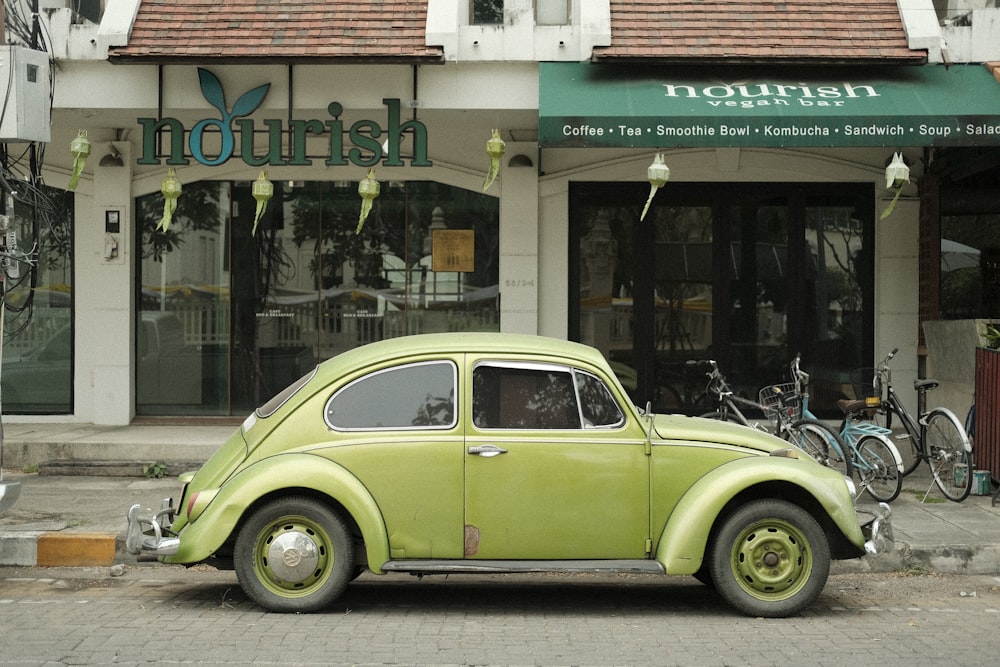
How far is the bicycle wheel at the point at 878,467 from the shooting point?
32.8 feet

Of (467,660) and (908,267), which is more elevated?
(908,267)

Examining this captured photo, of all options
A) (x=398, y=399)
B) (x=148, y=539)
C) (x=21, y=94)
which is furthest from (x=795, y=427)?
(x=21, y=94)

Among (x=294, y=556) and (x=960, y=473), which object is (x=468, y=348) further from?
(x=960, y=473)

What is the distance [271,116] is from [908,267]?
7.59 meters

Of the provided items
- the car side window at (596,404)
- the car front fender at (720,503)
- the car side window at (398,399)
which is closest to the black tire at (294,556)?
the car side window at (398,399)

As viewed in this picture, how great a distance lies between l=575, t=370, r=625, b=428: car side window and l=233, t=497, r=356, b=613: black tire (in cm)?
163

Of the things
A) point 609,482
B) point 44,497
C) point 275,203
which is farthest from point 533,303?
point 609,482

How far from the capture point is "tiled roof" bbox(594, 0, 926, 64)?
11.4m

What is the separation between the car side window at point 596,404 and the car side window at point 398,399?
79 centimetres

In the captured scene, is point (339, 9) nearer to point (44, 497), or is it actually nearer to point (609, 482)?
point (44, 497)

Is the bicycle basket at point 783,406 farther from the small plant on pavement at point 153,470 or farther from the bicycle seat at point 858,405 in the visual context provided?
the small plant on pavement at point 153,470

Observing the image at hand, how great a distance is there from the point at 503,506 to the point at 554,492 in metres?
0.32

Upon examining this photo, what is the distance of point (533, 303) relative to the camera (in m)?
13.3

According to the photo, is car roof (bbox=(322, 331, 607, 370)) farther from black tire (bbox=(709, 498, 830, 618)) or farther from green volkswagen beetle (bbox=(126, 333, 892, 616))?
black tire (bbox=(709, 498, 830, 618))
